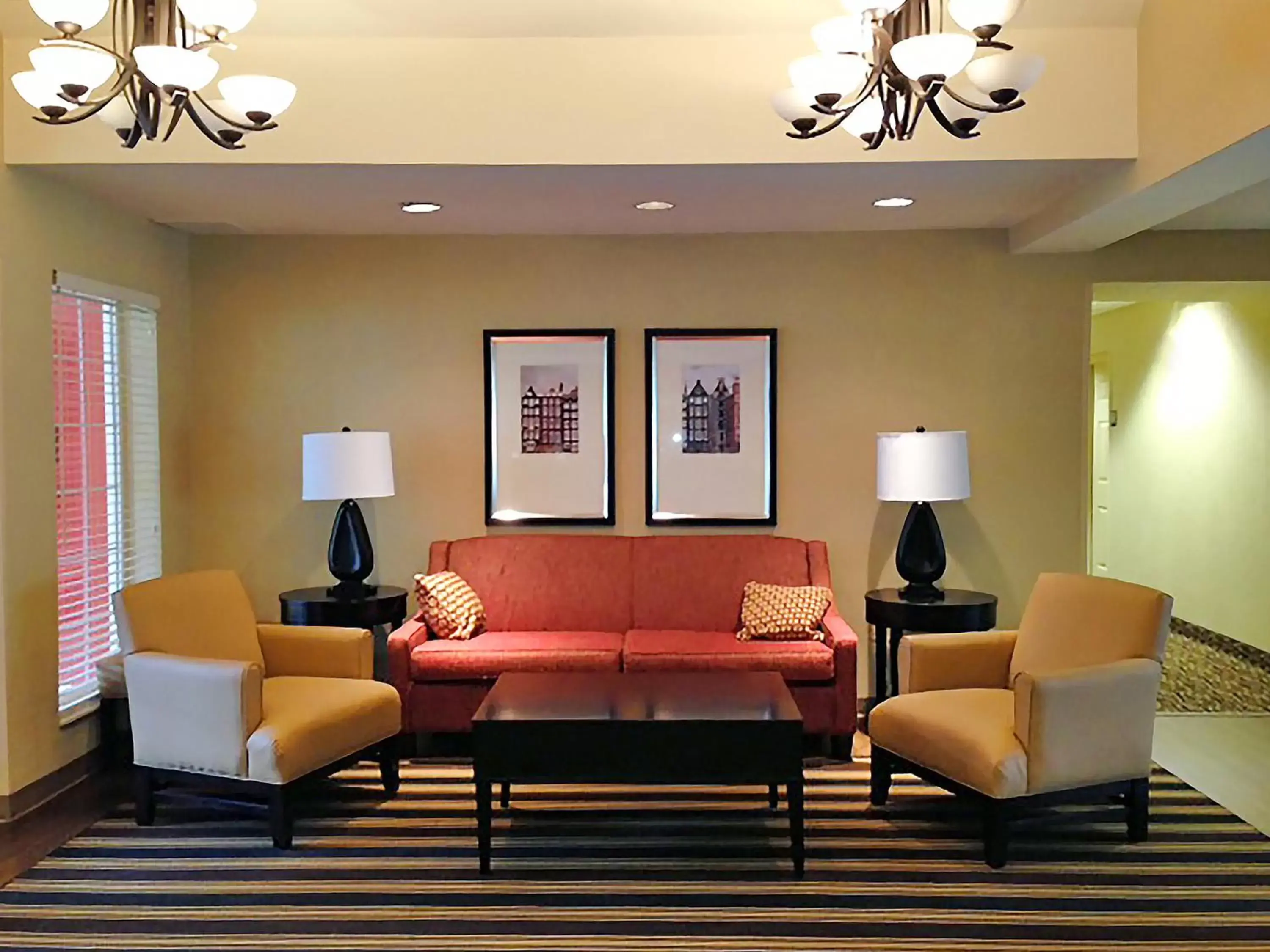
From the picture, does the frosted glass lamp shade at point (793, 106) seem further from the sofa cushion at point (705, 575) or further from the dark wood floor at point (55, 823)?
the dark wood floor at point (55, 823)

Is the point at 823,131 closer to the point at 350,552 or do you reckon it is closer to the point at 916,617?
the point at 916,617

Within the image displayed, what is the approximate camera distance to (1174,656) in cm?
675

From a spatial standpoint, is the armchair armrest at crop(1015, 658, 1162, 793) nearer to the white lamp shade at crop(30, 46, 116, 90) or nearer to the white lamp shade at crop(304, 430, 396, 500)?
the white lamp shade at crop(304, 430, 396, 500)

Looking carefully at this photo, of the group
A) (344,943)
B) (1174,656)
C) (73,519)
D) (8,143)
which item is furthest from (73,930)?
(1174,656)

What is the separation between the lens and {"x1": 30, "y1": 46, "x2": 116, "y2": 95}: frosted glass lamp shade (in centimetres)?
260

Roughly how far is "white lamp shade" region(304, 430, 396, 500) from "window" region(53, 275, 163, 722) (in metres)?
0.72

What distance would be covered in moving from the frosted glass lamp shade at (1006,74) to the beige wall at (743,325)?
8.52 feet

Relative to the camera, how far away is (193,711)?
3.72m

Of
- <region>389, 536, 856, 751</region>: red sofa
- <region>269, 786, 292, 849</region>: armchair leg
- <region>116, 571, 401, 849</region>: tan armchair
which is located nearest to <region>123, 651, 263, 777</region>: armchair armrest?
<region>116, 571, 401, 849</region>: tan armchair

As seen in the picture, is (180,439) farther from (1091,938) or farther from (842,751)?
(1091,938)

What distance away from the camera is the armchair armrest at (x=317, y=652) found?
4.37 metres

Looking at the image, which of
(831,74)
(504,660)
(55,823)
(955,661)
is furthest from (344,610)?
(831,74)

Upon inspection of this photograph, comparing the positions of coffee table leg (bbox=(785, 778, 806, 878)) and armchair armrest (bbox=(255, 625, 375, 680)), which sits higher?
armchair armrest (bbox=(255, 625, 375, 680))

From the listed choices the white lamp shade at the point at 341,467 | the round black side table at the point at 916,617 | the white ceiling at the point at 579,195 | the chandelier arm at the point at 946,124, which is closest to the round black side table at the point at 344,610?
the white lamp shade at the point at 341,467
